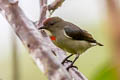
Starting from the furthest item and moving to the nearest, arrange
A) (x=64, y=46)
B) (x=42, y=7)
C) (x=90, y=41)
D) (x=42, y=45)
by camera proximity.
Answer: (x=90, y=41) < (x=64, y=46) < (x=42, y=7) < (x=42, y=45)

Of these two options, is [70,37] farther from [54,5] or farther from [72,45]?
[54,5]


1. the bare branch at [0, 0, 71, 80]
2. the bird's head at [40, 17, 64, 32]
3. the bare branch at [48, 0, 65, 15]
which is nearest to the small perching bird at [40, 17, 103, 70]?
the bird's head at [40, 17, 64, 32]

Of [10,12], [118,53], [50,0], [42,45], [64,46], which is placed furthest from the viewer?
[64,46]

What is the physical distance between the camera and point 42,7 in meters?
1.26

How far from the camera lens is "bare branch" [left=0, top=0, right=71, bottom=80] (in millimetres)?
562

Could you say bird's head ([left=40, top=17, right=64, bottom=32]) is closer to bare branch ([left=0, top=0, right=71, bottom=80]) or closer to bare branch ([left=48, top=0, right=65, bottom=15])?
bare branch ([left=48, top=0, right=65, bottom=15])

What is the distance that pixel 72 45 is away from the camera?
7.30 feet

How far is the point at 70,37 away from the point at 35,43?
1627 millimetres

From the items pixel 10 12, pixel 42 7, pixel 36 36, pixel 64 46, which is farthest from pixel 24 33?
pixel 64 46

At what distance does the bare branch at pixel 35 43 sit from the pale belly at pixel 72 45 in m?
1.31

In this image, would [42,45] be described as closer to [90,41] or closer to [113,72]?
[113,72]

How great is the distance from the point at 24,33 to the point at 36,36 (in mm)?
27

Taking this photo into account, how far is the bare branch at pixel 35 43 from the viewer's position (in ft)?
1.85

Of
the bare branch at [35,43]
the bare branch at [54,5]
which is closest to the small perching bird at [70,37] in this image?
the bare branch at [54,5]
